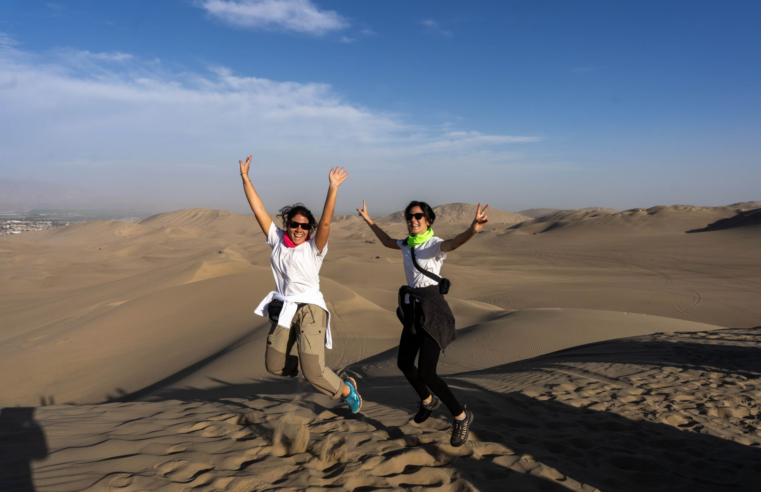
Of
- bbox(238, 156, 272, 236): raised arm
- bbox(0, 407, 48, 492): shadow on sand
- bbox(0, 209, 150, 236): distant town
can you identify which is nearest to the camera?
bbox(0, 407, 48, 492): shadow on sand

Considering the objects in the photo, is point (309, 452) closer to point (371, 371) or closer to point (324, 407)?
point (324, 407)

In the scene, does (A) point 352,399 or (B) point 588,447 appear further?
(A) point 352,399

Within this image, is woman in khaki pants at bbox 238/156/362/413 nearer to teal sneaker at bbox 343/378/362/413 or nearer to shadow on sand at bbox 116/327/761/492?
teal sneaker at bbox 343/378/362/413

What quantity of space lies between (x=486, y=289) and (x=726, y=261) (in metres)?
15.6

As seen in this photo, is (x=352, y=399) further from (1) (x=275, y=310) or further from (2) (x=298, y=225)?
(2) (x=298, y=225)

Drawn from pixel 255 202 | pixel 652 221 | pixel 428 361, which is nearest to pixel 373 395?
pixel 428 361

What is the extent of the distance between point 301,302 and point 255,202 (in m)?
1.02

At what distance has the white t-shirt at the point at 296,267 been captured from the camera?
3.36 metres

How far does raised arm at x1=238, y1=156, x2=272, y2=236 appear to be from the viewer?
3625 millimetres

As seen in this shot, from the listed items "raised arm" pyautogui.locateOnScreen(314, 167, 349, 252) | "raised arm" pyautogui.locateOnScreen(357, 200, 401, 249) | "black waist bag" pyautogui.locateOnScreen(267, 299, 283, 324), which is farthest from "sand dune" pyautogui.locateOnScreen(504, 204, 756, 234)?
"black waist bag" pyautogui.locateOnScreen(267, 299, 283, 324)

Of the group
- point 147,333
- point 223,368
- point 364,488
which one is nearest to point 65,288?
point 147,333

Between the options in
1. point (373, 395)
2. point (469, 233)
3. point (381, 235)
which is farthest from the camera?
point (373, 395)

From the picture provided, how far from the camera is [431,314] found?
326cm

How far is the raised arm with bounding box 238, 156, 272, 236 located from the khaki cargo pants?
31.5 inches
